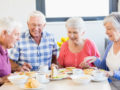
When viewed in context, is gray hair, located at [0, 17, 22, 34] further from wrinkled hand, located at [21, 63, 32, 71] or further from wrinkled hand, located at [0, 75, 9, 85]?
wrinkled hand, located at [21, 63, 32, 71]

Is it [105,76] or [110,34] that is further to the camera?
[110,34]

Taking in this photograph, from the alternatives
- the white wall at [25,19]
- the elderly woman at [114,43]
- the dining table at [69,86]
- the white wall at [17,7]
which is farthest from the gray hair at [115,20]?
the white wall at [17,7]

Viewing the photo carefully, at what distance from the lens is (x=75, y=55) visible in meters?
2.25

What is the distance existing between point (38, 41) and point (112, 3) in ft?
5.48

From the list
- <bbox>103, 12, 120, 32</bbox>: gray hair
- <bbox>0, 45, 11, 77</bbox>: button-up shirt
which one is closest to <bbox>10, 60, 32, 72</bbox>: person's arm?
<bbox>0, 45, 11, 77</bbox>: button-up shirt

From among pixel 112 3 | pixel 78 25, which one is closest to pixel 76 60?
pixel 78 25

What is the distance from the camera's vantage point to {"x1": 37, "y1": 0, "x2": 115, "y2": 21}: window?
11.4 feet

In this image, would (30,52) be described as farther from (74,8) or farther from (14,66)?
(74,8)

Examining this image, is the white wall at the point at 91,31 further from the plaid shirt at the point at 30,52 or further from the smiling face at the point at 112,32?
the smiling face at the point at 112,32

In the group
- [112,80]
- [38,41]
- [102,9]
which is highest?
[102,9]

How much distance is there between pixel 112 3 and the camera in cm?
349

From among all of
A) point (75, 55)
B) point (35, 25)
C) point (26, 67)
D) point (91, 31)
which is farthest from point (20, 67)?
point (91, 31)

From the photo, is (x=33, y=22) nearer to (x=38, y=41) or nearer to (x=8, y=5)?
(x=38, y=41)

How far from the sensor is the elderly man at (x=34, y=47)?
226 centimetres
